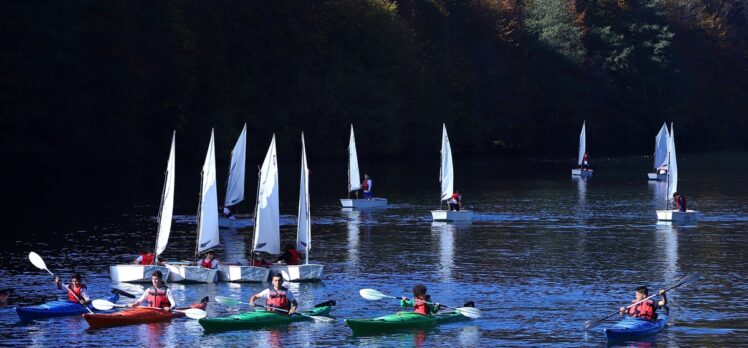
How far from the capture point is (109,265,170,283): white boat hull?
53.5 metres

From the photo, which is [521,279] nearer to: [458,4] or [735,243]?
[735,243]

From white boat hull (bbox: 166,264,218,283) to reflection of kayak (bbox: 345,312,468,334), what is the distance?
38.9 ft

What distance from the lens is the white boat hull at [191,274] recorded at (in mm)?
53812

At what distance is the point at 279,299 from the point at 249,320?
1.49 meters

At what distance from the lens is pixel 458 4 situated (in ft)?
619

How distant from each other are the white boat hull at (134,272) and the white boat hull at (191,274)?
1.23 feet

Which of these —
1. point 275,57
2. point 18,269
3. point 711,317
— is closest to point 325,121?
point 275,57

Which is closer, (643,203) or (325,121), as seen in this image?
(643,203)

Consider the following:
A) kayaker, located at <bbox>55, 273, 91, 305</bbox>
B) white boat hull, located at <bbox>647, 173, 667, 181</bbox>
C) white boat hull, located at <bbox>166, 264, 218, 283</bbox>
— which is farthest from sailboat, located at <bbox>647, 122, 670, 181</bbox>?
kayaker, located at <bbox>55, 273, 91, 305</bbox>

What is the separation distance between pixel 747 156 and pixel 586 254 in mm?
124815

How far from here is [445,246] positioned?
2714 inches

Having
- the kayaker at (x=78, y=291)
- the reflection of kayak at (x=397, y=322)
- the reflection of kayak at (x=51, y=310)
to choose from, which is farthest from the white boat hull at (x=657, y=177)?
the kayaker at (x=78, y=291)

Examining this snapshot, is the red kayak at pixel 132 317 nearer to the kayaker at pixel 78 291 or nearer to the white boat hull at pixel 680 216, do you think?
the kayaker at pixel 78 291

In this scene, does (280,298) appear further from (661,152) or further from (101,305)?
(661,152)
